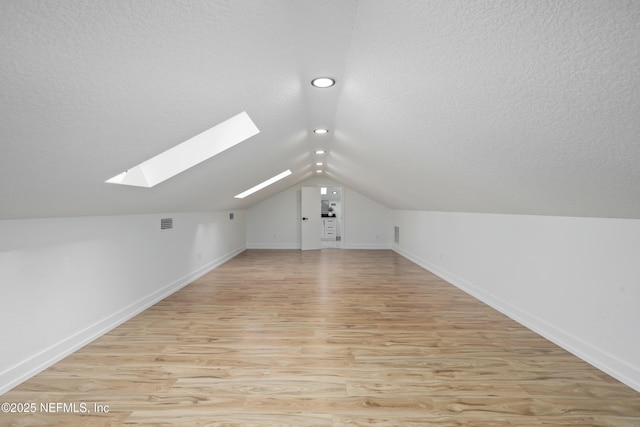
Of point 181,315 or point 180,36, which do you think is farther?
point 181,315

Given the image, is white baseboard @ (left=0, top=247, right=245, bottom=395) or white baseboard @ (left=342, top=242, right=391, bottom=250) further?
white baseboard @ (left=342, top=242, right=391, bottom=250)

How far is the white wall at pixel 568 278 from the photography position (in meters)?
2.27

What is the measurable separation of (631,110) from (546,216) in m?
2.19

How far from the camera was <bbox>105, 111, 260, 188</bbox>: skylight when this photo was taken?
2.99 meters

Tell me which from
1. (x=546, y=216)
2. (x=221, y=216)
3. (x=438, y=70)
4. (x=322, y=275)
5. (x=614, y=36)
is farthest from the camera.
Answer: (x=221, y=216)

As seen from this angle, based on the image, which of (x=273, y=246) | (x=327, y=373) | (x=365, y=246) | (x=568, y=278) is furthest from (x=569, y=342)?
→ (x=273, y=246)

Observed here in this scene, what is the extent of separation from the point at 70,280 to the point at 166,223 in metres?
1.86

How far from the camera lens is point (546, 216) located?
3.08 meters

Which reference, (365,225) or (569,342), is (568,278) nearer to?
(569,342)

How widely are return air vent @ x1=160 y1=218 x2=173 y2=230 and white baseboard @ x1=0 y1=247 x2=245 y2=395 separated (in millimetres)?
827

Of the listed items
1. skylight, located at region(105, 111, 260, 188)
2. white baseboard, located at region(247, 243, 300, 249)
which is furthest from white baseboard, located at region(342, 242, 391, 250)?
skylight, located at region(105, 111, 260, 188)

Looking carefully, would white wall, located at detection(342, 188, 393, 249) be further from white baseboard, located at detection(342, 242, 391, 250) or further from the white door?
the white door

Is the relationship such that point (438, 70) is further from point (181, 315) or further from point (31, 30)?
point (181, 315)

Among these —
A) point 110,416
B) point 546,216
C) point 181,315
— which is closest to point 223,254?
point 181,315
